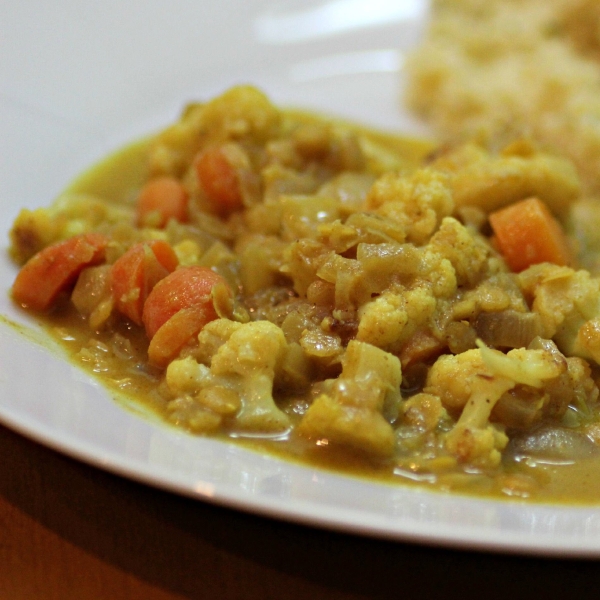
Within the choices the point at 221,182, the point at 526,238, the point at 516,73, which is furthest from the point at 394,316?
the point at 516,73

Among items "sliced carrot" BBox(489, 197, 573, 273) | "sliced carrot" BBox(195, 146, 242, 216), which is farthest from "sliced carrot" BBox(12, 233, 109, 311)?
"sliced carrot" BBox(489, 197, 573, 273)

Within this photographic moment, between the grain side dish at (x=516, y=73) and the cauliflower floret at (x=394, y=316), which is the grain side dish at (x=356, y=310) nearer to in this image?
the cauliflower floret at (x=394, y=316)

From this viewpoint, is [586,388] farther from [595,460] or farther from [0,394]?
[0,394]

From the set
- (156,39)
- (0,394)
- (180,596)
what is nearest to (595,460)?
(180,596)

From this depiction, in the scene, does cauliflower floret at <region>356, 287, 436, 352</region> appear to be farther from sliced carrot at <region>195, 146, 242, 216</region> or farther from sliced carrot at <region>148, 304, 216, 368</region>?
sliced carrot at <region>195, 146, 242, 216</region>

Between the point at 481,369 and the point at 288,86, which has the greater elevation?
the point at 288,86

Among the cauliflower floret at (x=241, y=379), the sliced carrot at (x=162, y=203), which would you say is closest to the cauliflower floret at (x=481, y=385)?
the cauliflower floret at (x=241, y=379)

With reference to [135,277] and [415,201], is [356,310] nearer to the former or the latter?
[415,201]
